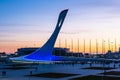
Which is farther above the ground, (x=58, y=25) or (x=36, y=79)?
(x=58, y=25)

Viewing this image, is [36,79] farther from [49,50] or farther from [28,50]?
[28,50]

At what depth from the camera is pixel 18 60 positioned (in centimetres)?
8794

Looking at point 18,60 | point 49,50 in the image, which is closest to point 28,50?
point 18,60

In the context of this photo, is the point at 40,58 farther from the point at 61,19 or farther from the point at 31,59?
the point at 61,19

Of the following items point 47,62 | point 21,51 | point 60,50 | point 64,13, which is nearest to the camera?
point 64,13

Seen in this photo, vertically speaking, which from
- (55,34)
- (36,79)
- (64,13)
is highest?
(64,13)

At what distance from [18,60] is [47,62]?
10255 mm

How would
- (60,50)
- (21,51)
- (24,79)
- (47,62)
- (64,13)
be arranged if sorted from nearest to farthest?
1. (24,79)
2. (64,13)
3. (47,62)
4. (60,50)
5. (21,51)

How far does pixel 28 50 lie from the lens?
177125 millimetres

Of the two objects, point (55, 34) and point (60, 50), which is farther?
point (60, 50)

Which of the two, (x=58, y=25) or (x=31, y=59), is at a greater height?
(x=58, y=25)

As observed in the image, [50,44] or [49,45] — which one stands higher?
[50,44]

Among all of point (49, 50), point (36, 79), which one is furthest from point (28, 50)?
point (36, 79)

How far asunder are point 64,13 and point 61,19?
1.86m
